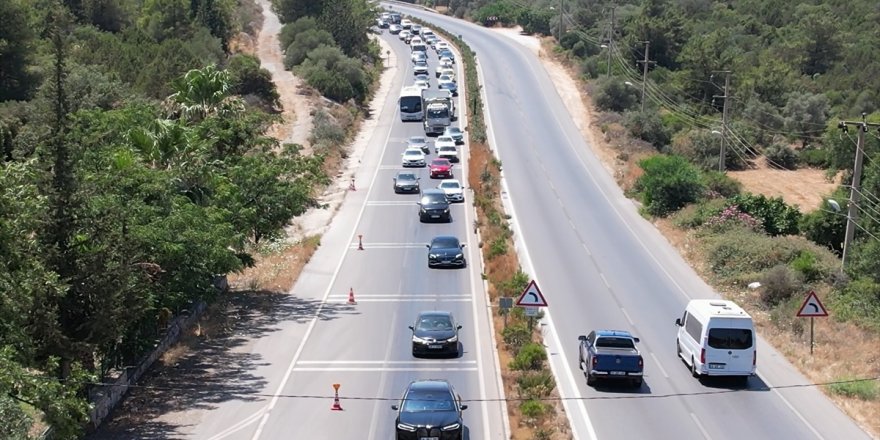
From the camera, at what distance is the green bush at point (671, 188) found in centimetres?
5662

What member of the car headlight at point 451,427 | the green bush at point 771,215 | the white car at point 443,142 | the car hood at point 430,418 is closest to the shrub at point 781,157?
the white car at point 443,142

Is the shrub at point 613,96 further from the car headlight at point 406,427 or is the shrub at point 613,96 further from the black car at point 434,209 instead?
the car headlight at point 406,427

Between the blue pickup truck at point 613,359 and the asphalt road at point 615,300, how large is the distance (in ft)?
1.49

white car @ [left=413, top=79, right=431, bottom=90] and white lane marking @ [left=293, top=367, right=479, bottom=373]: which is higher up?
white lane marking @ [left=293, top=367, right=479, bottom=373]

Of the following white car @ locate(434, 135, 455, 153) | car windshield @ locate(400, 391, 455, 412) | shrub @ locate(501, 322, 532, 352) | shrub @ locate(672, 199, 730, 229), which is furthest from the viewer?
white car @ locate(434, 135, 455, 153)

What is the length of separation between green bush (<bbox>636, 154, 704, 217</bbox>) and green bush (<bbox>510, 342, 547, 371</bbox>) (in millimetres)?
26990

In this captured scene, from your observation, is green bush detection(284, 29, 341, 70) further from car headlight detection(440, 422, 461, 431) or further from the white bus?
car headlight detection(440, 422, 461, 431)

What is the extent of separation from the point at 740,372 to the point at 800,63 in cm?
10133

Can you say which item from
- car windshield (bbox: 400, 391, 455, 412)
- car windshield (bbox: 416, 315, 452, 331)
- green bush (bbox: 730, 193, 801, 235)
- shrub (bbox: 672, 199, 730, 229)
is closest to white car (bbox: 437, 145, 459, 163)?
shrub (bbox: 672, 199, 730, 229)

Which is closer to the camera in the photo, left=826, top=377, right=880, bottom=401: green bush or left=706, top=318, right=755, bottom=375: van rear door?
left=826, top=377, right=880, bottom=401: green bush

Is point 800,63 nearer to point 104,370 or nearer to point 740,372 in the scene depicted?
point 740,372

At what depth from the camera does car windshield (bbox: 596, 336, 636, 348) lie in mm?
30109

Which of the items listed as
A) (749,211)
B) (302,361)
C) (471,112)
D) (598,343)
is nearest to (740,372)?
(598,343)

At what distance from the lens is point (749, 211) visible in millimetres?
52500
